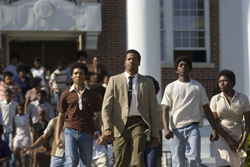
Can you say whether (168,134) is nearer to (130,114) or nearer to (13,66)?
(130,114)

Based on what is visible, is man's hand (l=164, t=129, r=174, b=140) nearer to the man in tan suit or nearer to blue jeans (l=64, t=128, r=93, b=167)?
the man in tan suit

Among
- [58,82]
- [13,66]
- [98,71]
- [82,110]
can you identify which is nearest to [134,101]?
[82,110]

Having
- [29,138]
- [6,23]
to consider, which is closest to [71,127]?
[29,138]

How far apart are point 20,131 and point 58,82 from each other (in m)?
2.70

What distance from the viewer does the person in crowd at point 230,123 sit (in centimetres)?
1052

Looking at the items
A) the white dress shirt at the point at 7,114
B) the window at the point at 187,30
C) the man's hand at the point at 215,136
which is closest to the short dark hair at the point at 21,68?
the white dress shirt at the point at 7,114

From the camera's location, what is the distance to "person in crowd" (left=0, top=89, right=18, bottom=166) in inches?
618

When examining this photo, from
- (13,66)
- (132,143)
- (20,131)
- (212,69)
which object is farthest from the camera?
(212,69)

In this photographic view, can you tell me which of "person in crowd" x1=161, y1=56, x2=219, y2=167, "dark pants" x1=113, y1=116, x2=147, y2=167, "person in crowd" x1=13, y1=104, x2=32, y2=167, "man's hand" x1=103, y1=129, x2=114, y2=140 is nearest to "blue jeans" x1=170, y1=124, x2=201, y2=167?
"person in crowd" x1=161, y1=56, x2=219, y2=167

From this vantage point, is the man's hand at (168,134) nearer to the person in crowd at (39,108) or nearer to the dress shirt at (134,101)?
the dress shirt at (134,101)

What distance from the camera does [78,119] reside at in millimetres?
10070

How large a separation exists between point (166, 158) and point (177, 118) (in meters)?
2.41

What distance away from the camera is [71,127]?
10.0 m

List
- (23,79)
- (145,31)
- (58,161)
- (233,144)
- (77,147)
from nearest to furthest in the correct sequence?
(77,147) → (233,144) → (58,161) → (145,31) → (23,79)
